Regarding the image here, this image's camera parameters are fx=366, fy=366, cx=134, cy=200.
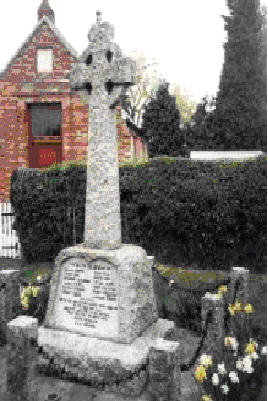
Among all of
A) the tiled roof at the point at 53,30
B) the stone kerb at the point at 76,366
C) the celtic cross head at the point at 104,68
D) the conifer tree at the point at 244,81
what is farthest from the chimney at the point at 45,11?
the stone kerb at the point at 76,366

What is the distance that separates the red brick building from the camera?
1555 centimetres

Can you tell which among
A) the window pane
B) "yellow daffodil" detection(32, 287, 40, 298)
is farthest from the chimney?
"yellow daffodil" detection(32, 287, 40, 298)

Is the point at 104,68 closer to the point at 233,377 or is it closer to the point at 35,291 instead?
the point at 35,291

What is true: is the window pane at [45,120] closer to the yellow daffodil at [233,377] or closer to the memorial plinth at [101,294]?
the memorial plinth at [101,294]

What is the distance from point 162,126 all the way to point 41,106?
5489 mm

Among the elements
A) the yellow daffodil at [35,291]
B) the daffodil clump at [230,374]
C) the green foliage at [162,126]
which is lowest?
the daffodil clump at [230,374]

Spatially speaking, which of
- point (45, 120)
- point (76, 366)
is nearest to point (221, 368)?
point (76, 366)

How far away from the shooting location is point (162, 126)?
14.8 meters

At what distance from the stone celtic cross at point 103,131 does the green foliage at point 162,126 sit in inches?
406

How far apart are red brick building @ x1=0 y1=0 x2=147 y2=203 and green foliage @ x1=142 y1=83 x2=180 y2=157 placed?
1.07 m

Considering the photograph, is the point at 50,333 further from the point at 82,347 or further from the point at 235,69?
the point at 235,69

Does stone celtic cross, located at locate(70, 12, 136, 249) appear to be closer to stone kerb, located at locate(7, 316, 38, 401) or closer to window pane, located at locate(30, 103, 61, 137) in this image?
stone kerb, located at locate(7, 316, 38, 401)

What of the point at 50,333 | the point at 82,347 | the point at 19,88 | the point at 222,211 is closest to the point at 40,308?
the point at 50,333

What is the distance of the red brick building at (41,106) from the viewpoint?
1555 cm
